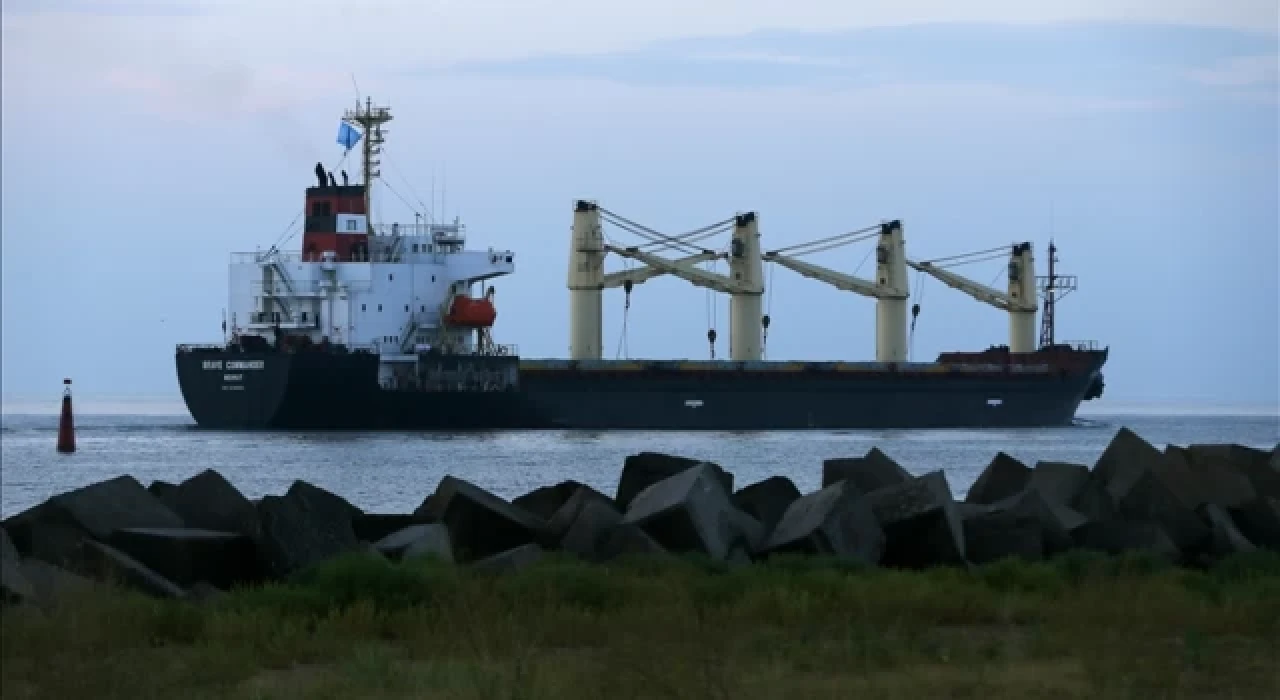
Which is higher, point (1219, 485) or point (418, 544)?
point (1219, 485)

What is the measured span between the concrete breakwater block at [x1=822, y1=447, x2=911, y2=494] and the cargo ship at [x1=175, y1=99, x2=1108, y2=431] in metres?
29.2

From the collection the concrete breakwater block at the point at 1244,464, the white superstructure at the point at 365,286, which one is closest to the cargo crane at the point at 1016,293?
the white superstructure at the point at 365,286

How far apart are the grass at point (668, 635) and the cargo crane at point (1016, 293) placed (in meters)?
48.2

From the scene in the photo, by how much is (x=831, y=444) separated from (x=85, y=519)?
98.7ft

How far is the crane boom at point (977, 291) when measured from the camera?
57562 mm

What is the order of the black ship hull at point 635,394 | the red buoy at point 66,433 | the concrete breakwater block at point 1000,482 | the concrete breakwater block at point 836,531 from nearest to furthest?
the concrete breakwater block at point 836,531 → the concrete breakwater block at point 1000,482 → the red buoy at point 66,433 → the black ship hull at point 635,394

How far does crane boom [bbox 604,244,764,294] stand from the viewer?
5059 centimetres

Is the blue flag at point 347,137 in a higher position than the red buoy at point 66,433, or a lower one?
higher

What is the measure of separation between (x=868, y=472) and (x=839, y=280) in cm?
4142

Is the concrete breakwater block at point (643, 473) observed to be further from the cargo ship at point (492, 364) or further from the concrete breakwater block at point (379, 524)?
the cargo ship at point (492, 364)

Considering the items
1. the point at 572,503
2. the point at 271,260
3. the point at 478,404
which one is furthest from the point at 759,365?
the point at 572,503

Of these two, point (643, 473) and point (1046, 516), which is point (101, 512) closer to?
point (643, 473)

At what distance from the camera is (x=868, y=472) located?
504 inches

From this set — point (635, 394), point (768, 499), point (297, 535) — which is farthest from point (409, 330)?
point (297, 535)
